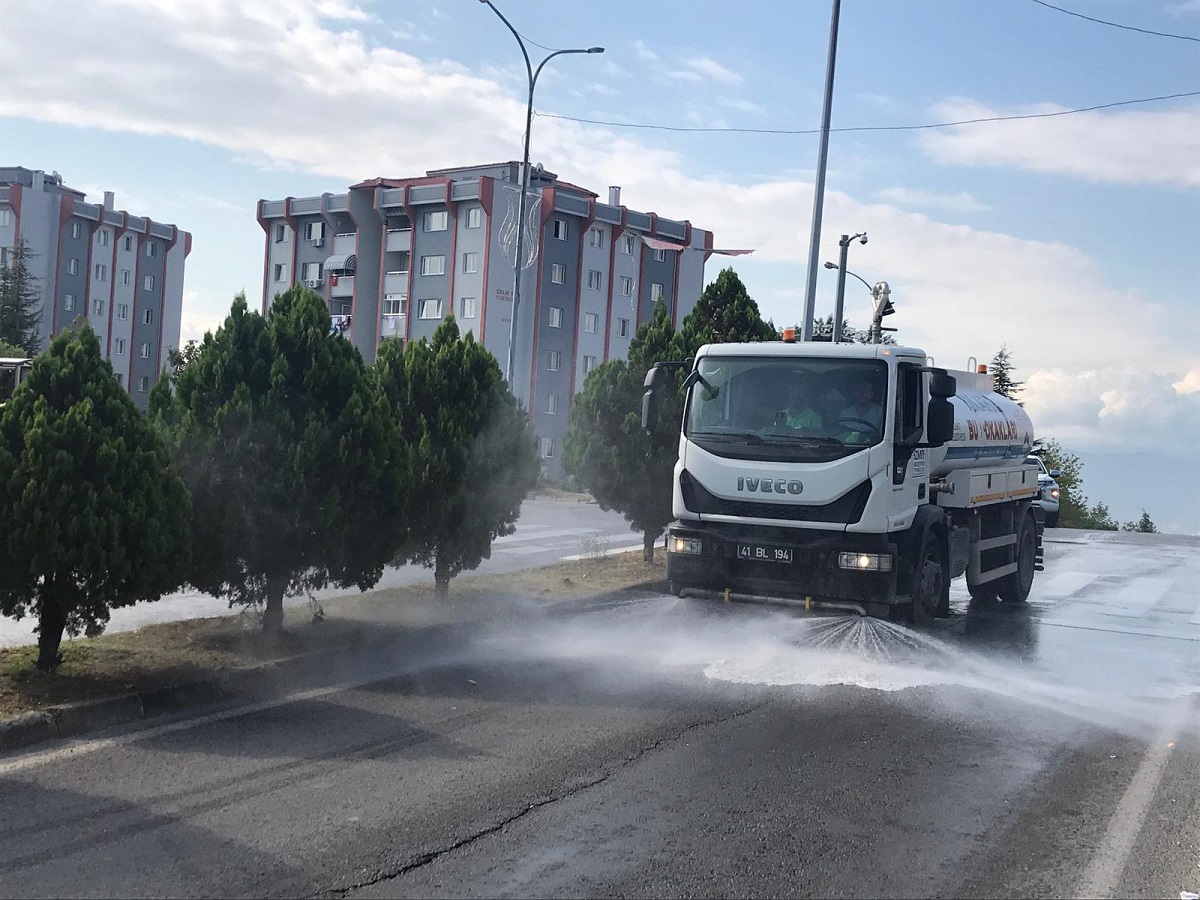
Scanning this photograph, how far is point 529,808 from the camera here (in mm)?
5613

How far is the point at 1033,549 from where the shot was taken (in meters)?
15.2

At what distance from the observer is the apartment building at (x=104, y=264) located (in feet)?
251

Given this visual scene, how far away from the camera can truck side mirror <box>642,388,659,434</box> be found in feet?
36.2

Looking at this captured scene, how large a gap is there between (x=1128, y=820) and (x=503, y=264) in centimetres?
5683

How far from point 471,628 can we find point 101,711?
4.06 meters

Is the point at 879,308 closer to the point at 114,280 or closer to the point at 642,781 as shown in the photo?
the point at 642,781

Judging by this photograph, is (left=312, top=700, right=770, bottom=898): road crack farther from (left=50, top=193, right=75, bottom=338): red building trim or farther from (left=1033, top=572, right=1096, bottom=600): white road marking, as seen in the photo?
(left=50, top=193, right=75, bottom=338): red building trim

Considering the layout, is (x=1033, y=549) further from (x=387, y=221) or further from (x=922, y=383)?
(x=387, y=221)

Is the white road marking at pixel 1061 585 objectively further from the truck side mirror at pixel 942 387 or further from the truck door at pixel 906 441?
the truck side mirror at pixel 942 387

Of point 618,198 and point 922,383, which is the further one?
point 618,198

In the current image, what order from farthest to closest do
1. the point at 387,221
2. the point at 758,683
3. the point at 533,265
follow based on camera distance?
the point at 387,221
the point at 533,265
the point at 758,683

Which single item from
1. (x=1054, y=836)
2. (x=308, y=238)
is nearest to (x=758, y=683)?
(x=1054, y=836)

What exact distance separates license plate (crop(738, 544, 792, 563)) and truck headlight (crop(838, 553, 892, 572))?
52 centimetres

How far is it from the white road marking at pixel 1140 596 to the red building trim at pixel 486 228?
4451 centimetres
